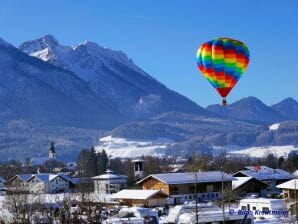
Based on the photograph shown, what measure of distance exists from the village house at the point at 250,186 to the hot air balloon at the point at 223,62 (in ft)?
85.6

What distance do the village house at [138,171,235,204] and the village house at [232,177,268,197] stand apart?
0.90 metres

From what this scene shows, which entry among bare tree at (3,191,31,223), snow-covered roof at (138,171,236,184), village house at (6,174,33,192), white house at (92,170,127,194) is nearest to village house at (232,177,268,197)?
snow-covered roof at (138,171,236,184)

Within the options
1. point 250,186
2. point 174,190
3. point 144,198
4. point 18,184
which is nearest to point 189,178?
point 174,190

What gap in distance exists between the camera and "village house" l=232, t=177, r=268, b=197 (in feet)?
251

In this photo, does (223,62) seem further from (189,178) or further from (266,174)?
(266,174)

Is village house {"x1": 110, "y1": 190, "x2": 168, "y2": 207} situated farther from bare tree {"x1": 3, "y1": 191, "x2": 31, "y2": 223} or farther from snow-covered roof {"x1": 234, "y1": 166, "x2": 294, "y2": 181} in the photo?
bare tree {"x1": 3, "y1": 191, "x2": 31, "y2": 223}

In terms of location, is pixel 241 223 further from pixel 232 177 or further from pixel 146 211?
pixel 232 177

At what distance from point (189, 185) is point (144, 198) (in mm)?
9211

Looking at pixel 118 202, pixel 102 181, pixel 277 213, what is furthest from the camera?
pixel 102 181

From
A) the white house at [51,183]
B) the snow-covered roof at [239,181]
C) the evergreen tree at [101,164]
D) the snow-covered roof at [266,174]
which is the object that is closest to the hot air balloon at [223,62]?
the snow-covered roof at [239,181]

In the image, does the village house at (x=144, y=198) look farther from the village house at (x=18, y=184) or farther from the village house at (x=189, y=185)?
the village house at (x=18, y=184)

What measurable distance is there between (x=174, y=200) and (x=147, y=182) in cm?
665

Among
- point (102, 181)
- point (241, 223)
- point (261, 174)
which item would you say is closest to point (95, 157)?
point (102, 181)

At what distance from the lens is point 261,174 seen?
82.7 metres
